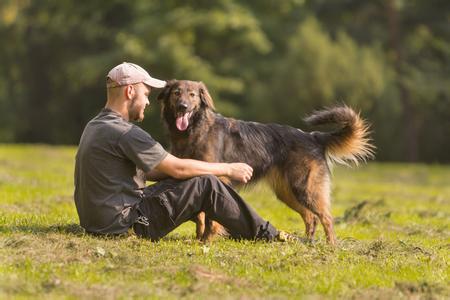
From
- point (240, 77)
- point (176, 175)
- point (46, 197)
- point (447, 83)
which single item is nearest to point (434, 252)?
point (176, 175)

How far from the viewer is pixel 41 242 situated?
6.78 m

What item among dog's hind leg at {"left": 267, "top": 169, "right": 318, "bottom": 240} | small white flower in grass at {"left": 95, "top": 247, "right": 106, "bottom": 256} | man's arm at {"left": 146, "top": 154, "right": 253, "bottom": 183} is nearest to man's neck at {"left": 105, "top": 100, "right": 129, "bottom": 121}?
man's arm at {"left": 146, "top": 154, "right": 253, "bottom": 183}

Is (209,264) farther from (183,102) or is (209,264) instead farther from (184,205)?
(183,102)

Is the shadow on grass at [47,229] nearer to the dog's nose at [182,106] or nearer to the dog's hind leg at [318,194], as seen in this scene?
the dog's nose at [182,106]

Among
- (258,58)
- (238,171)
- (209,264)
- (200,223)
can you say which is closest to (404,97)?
(258,58)

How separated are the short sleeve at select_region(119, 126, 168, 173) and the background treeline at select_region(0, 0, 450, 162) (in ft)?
67.8

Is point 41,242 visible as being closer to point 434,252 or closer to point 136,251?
point 136,251

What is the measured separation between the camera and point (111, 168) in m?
6.91

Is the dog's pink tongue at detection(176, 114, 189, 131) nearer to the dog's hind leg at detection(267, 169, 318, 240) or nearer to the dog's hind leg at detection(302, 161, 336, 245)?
the dog's hind leg at detection(267, 169, 318, 240)

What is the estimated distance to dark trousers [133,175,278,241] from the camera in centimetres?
707

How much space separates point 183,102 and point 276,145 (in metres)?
1.22

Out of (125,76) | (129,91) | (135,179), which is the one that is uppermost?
(125,76)

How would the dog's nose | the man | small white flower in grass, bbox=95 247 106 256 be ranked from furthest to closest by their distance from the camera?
the dog's nose < the man < small white flower in grass, bbox=95 247 106 256

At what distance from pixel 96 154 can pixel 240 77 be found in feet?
91.9
